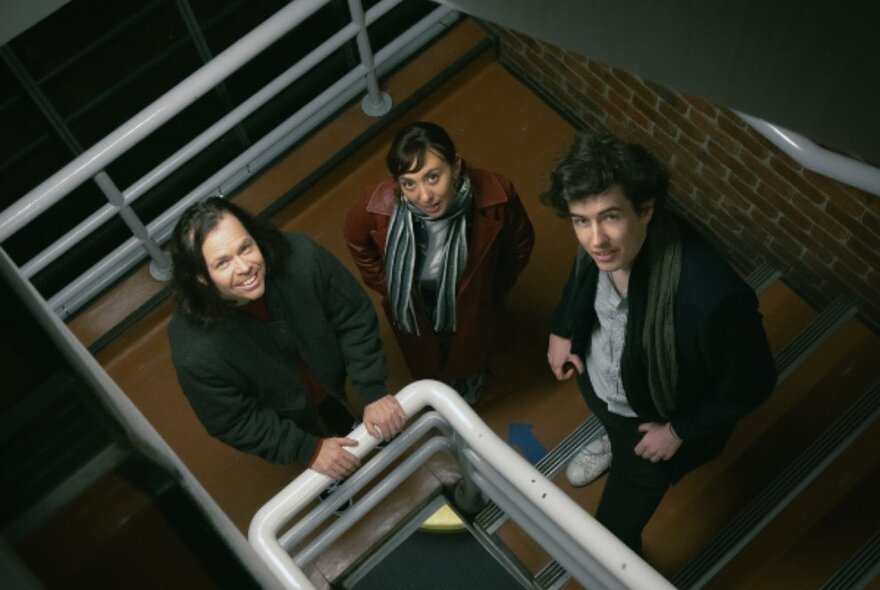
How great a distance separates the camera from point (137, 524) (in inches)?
10.8

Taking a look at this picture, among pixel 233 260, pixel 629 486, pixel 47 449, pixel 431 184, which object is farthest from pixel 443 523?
pixel 47 449

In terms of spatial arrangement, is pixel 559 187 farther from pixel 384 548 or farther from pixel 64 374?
pixel 64 374

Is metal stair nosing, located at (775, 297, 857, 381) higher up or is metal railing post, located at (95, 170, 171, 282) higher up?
metal railing post, located at (95, 170, 171, 282)

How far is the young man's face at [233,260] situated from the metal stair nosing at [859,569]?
1.75 meters

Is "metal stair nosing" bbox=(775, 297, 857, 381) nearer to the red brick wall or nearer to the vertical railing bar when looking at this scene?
the red brick wall

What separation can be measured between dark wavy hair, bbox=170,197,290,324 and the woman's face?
36cm

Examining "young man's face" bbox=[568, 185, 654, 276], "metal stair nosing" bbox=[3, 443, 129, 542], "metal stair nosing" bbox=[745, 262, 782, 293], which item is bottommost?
"metal stair nosing" bbox=[745, 262, 782, 293]

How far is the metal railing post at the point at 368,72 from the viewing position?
312cm

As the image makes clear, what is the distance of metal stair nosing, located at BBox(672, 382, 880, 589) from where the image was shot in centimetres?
255

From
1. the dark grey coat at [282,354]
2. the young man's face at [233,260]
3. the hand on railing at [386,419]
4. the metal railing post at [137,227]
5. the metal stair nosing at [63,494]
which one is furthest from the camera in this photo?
the metal railing post at [137,227]

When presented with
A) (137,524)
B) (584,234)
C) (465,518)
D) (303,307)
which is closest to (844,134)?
(137,524)

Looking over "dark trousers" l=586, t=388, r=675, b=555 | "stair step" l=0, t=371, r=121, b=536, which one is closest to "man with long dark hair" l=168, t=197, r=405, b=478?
"dark trousers" l=586, t=388, r=675, b=555

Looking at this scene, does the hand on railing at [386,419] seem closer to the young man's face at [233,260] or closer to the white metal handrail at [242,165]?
the young man's face at [233,260]

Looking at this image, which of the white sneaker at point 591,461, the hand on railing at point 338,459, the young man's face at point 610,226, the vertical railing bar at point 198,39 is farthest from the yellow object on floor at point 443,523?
the young man's face at point 610,226
